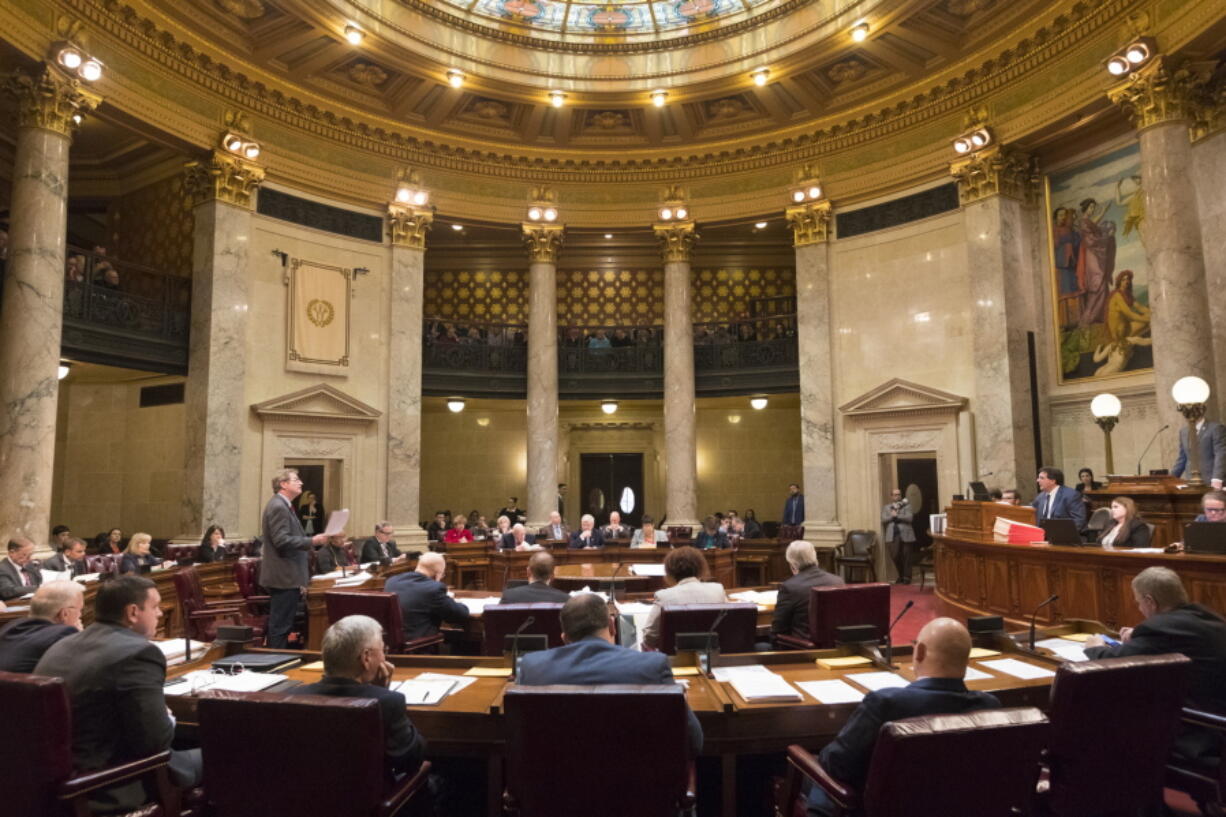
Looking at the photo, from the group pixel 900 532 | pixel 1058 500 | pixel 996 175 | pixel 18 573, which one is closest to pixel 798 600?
pixel 1058 500

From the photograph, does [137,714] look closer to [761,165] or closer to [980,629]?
[980,629]

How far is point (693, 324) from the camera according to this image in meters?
16.9

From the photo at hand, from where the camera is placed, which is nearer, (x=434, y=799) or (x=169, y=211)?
(x=434, y=799)

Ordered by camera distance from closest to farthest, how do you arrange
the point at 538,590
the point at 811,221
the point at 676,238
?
the point at 538,590 → the point at 811,221 → the point at 676,238

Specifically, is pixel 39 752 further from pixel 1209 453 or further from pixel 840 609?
pixel 1209 453

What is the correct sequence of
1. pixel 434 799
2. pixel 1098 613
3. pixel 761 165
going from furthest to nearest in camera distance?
pixel 761 165
pixel 1098 613
pixel 434 799

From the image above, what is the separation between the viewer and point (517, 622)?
4957mm

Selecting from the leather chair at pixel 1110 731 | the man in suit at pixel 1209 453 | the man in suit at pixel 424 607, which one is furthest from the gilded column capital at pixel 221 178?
the man in suit at pixel 1209 453

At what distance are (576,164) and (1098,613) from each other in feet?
41.2

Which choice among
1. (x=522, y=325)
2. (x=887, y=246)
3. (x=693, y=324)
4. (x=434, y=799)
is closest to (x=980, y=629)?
(x=434, y=799)

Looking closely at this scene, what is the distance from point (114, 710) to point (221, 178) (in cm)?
1165

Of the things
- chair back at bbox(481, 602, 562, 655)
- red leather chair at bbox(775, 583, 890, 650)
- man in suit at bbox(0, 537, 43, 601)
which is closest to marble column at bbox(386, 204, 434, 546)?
man in suit at bbox(0, 537, 43, 601)

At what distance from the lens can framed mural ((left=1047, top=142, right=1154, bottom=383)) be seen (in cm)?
1172

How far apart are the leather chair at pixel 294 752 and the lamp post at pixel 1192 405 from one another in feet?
32.0
